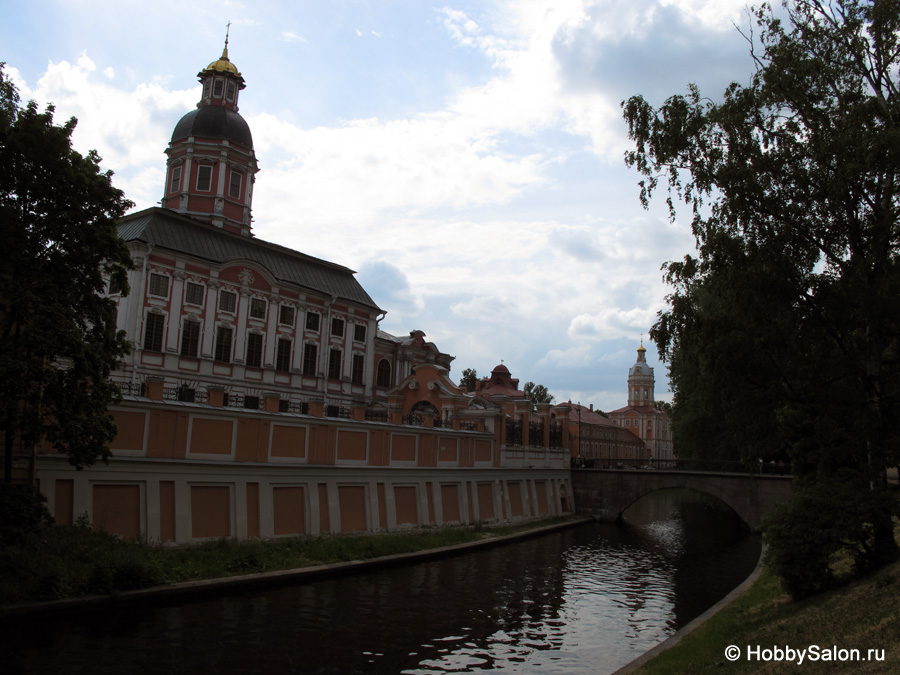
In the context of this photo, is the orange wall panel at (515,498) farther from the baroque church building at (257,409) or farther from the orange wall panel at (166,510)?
the orange wall panel at (166,510)

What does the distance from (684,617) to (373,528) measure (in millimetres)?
13238

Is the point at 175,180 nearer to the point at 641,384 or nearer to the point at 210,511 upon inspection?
the point at 210,511

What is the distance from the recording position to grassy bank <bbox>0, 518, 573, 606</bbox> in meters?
15.5

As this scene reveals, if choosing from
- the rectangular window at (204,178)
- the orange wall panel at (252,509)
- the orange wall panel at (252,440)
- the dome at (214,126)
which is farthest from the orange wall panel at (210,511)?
the dome at (214,126)

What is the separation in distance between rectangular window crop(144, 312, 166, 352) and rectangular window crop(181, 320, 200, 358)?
1190mm

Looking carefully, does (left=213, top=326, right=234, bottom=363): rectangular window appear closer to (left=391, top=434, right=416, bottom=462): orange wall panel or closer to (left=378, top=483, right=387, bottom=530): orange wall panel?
(left=391, top=434, right=416, bottom=462): orange wall panel

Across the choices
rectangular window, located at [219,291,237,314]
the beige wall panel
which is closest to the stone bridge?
the beige wall panel

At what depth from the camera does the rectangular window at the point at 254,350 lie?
1575 inches

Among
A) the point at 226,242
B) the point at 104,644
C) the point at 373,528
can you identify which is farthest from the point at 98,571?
the point at 226,242

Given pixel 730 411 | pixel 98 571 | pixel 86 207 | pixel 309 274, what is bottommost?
pixel 98 571

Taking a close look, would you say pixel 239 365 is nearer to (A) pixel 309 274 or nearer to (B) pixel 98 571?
(A) pixel 309 274

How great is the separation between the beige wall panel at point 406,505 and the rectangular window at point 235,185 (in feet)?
81.9

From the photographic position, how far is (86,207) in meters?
16.6

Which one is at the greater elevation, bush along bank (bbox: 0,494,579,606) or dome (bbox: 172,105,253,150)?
dome (bbox: 172,105,253,150)
